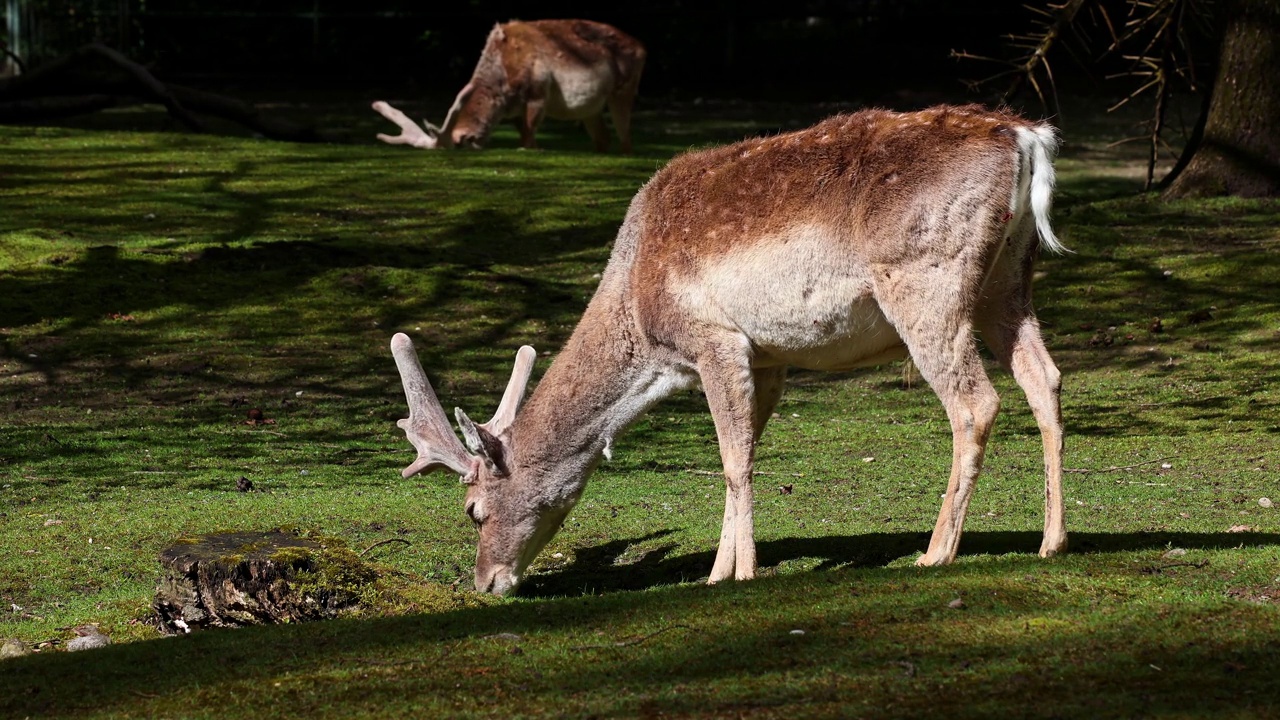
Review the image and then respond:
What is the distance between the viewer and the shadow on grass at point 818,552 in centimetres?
725

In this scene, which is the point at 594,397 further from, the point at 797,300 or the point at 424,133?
the point at 424,133

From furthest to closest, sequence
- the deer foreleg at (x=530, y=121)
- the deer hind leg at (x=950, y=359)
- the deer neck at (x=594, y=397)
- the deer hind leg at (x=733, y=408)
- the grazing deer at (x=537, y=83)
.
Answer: the deer foreleg at (x=530, y=121) → the grazing deer at (x=537, y=83) → the deer neck at (x=594, y=397) → the deer hind leg at (x=733, y=408) → the deer hind leg at (x=950, y=359)

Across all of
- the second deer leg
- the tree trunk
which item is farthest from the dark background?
the tree trunk

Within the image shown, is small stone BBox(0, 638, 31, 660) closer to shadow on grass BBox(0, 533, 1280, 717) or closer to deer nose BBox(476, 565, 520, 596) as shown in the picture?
shadow on grass BBox(0, 533, 1280, 717)

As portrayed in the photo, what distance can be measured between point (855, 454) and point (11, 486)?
5535 mm

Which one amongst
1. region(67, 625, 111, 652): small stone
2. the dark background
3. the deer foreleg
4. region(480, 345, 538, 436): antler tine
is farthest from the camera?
the dark background

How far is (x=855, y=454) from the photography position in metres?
10.5

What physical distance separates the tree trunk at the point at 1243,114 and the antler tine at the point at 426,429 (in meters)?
10.8

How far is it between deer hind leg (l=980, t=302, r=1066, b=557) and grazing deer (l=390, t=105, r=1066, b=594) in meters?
0.01

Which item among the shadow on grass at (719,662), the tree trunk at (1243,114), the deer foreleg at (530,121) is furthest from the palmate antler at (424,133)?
the shadow on grass at (719,662)

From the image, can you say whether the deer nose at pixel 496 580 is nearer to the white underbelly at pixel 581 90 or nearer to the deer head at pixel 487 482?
the deer head at pixel 487 482

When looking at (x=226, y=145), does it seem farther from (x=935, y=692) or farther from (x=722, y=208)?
(x=935, y=692)

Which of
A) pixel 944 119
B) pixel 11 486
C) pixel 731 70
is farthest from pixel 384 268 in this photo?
pixel 731 70

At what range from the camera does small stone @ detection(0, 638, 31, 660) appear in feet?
20.1
